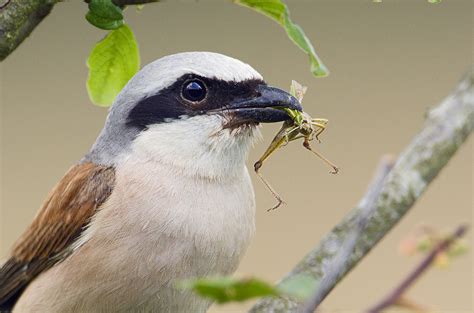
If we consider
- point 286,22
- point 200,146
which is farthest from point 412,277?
point 200,146

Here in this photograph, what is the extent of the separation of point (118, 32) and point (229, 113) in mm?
572

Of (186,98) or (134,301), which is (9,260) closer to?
(134,301)

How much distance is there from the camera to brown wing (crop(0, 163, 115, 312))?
2395 millimetres

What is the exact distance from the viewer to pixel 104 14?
162 centimetres

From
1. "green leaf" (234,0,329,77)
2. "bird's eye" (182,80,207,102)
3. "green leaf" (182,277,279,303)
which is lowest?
"bird's eye" (182,80,207,102)

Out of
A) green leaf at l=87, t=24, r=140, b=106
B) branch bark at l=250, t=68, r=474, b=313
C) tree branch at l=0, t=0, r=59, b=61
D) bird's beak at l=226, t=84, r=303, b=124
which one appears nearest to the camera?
tree branch at l=0, t=0, r=59, b=61

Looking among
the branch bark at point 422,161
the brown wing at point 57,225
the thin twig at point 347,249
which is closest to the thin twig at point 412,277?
the thin twig at point 347,249

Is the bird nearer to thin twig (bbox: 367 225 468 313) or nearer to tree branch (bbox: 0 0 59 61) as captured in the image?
tree branch (bbox: 0 0 59 61)

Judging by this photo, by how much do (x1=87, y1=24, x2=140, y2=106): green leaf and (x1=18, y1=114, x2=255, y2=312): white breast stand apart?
14.7 inches

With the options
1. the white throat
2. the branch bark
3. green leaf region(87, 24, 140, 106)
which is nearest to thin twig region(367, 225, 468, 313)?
the branch bark

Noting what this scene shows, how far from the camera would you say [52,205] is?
8.20ft

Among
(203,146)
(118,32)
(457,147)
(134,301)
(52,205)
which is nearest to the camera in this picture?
(457,147)

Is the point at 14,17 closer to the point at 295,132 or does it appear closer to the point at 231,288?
the point at 295,132

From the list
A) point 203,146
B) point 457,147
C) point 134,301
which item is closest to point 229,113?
point 203,146
